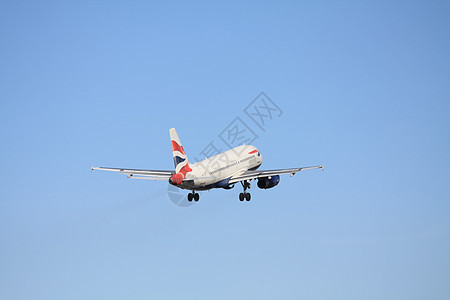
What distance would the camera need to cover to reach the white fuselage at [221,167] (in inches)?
3686

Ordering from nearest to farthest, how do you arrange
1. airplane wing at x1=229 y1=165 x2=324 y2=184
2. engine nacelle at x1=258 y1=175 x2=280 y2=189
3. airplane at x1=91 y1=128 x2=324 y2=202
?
airplane at x1=91 y1=128 x2=324 y2=202 → airplane wing at x1=229 y1=165 x2=324 y2=184 → engine nacelle at x1=258 y1=175 x2=280 y2=189

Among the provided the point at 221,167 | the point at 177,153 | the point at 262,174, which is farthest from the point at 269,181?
the point at 177,153

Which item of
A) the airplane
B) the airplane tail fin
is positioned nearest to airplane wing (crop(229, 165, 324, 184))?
the airplane

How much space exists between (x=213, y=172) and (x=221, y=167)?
2.49 metres

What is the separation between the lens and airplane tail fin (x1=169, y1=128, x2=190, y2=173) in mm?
93938

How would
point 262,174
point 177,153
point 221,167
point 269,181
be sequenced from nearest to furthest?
point 177,153 → point 221,167 → point 262,174 → point 269,181

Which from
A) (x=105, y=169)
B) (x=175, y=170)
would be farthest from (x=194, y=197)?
(x=105, y=169)

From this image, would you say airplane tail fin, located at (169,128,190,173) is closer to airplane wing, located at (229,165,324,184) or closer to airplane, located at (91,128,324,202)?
airplane, located at (91,128,324,202)

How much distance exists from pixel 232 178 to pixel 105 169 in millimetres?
15263

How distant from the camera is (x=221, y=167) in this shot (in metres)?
99.1

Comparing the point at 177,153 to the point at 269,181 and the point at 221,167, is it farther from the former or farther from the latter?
the point at 269,181

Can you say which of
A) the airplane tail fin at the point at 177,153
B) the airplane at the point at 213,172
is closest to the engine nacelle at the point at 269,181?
the airplane at the point at 213,172

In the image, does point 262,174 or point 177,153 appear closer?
point 177,153

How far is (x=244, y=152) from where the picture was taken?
108 m
